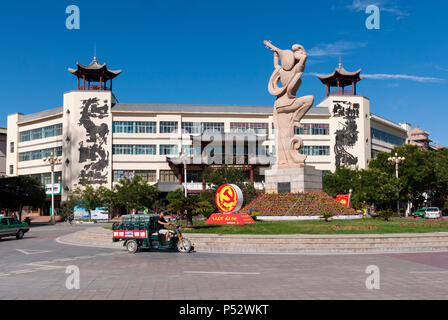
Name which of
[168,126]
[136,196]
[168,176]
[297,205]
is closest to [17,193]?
[136,196]

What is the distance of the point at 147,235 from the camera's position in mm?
15562

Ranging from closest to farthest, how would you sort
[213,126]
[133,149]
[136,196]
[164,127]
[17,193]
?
[136,196] < [17,193] < [133,149] < [164,127] < [213,126]

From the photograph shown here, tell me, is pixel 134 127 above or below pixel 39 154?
above

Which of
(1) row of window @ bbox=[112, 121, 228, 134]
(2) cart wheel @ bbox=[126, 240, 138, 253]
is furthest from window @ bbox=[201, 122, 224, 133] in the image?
(2) cart wheel @ bbox=[126, 240, 138, 253]

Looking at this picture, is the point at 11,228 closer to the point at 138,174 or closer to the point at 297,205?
the point at 297,205

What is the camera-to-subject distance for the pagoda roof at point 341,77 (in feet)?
217

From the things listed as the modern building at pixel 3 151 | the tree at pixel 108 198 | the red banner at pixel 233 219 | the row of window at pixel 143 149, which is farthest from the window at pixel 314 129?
the modern building at pixel 3 151

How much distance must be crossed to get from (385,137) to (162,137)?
3978 centimetres

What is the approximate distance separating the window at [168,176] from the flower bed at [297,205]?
36.6 meters

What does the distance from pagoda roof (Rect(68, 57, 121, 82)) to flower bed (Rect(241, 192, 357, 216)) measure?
43440 mm

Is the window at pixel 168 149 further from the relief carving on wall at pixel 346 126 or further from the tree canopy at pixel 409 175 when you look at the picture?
the relief carving on wall at pixel 346 126
